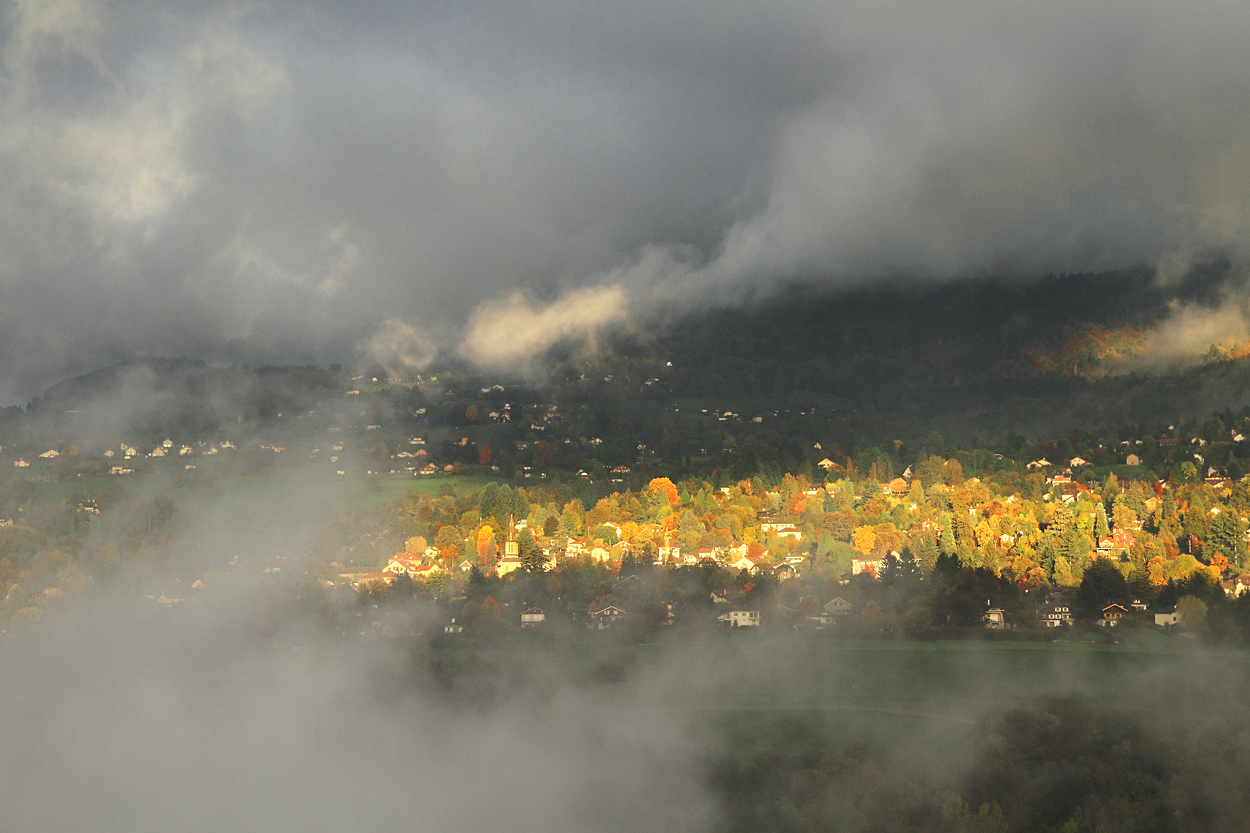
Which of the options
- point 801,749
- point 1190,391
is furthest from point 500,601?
point 1190,391

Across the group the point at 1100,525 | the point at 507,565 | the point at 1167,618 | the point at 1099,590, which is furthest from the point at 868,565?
the point at 507,565

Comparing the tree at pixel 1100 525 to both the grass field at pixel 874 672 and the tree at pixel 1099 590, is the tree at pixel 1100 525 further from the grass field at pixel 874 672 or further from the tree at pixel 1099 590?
the grass field at pixel 874 672

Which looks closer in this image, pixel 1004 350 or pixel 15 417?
pixel 15 417

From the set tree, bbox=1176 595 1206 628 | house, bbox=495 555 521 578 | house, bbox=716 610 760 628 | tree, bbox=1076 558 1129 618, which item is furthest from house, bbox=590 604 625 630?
tree, bbox=1176 595 1206 628

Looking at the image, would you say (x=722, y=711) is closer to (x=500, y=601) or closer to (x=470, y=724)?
(x=470, y=724)

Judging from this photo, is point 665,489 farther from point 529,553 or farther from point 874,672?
point 874,672

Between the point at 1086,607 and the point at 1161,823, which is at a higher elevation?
the point at 1086,607

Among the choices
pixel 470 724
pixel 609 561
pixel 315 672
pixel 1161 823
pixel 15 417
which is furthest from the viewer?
pixel 15 417

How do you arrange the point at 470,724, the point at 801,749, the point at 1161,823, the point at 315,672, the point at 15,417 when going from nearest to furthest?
the point at 1161,823, the point at 801,749, the point at 470,724, the point at 315,672, the point at 15,417
